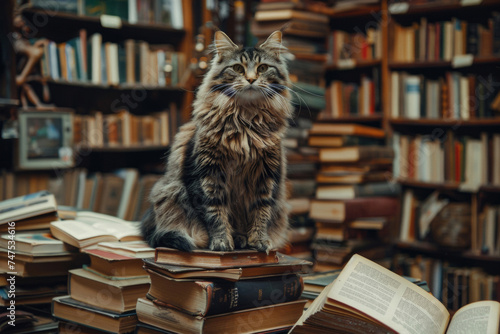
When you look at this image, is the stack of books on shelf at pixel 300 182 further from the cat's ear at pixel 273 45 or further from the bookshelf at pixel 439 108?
the cat's ear at pixel 273 45

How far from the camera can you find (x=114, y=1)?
3.30 m

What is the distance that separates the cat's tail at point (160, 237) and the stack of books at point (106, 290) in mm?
42

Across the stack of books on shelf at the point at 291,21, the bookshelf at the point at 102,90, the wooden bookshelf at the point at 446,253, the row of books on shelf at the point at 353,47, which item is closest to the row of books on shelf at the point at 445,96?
the row of books on shelf at the point at 353,47

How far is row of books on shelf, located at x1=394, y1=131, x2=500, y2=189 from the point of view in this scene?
9.79ft

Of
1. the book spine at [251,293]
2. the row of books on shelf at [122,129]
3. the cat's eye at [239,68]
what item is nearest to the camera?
the book spine at [251,293]

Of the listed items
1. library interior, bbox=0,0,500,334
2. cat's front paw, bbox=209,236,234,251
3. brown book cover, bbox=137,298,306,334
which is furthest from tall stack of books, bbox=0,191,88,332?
cat's front paw, bbox=209,236,234,251

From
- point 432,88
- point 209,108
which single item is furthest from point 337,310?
point 432,88

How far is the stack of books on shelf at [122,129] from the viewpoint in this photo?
10.4ft

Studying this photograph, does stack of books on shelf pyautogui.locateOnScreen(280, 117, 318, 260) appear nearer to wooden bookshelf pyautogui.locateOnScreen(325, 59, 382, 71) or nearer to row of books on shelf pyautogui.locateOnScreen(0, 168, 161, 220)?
wooden bookshelf pyautogui.locateOnScreen(325, 59, 382, 71)

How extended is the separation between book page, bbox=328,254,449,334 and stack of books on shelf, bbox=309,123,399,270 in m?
1.74

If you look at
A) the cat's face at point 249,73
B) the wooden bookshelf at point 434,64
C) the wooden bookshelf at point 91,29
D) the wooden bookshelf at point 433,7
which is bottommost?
the cat's face at point 249,73

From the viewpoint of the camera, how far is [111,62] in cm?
326

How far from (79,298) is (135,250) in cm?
20

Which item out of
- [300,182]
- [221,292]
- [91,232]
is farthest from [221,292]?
[300,182]
